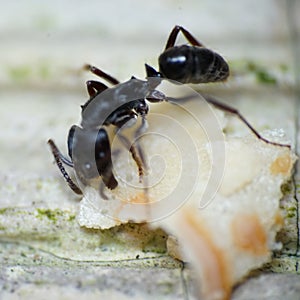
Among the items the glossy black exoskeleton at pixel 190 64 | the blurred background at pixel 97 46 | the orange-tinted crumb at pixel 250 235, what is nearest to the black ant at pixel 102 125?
the glossy black exoskeleton at pixel 190 64

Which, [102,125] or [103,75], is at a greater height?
[103,75]

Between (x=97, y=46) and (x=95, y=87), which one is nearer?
(x=95, y=87)

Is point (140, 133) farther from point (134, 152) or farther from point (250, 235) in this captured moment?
point (250, 235)

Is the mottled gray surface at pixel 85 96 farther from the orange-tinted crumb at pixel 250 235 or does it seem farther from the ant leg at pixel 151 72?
the ant leg at pixel 151 72

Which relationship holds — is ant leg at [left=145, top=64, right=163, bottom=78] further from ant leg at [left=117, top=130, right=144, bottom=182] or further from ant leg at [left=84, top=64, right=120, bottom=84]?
ant leg at [left=117, top=130, right=144, bottom=182]

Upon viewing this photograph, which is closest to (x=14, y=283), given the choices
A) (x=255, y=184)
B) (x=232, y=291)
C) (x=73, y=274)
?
(x=73, y=274)

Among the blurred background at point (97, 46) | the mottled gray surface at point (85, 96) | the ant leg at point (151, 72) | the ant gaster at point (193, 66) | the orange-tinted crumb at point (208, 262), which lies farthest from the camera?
the blurred background at point (97, 46)

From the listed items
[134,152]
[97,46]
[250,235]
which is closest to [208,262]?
[250,235]

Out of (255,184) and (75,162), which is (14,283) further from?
(255,184)
